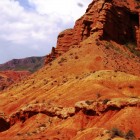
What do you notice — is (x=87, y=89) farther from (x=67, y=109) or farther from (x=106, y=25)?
(x=106, y=25)

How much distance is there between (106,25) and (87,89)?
27168 mm

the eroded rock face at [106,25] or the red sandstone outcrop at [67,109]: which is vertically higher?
the eroded rock face at [106,25]

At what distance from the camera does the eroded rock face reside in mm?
80688

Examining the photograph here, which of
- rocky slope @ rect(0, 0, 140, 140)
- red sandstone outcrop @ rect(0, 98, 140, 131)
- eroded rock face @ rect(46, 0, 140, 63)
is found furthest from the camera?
eroded rock face @ rect(46, 0, 140, 63)

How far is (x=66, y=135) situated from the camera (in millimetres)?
40219

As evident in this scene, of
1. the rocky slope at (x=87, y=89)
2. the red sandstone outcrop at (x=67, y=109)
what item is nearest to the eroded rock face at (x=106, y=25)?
the rocky slope at (x=87, y=89)

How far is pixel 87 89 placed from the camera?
55.7m

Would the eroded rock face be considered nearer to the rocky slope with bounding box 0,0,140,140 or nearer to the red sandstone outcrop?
the rocky slope with bounding box 0,0,140,140

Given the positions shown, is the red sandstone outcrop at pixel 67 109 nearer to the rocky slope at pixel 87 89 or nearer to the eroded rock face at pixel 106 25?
the rocky slope at pixel 87 89

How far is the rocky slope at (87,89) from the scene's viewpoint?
41.6 metres

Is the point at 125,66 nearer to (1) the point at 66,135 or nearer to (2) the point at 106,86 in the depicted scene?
(2) the point at 106,86

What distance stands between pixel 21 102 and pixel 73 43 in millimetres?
24987

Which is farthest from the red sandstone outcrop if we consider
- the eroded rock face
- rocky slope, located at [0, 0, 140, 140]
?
the eroded rock face

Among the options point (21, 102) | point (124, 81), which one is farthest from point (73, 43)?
point (124, 81)
